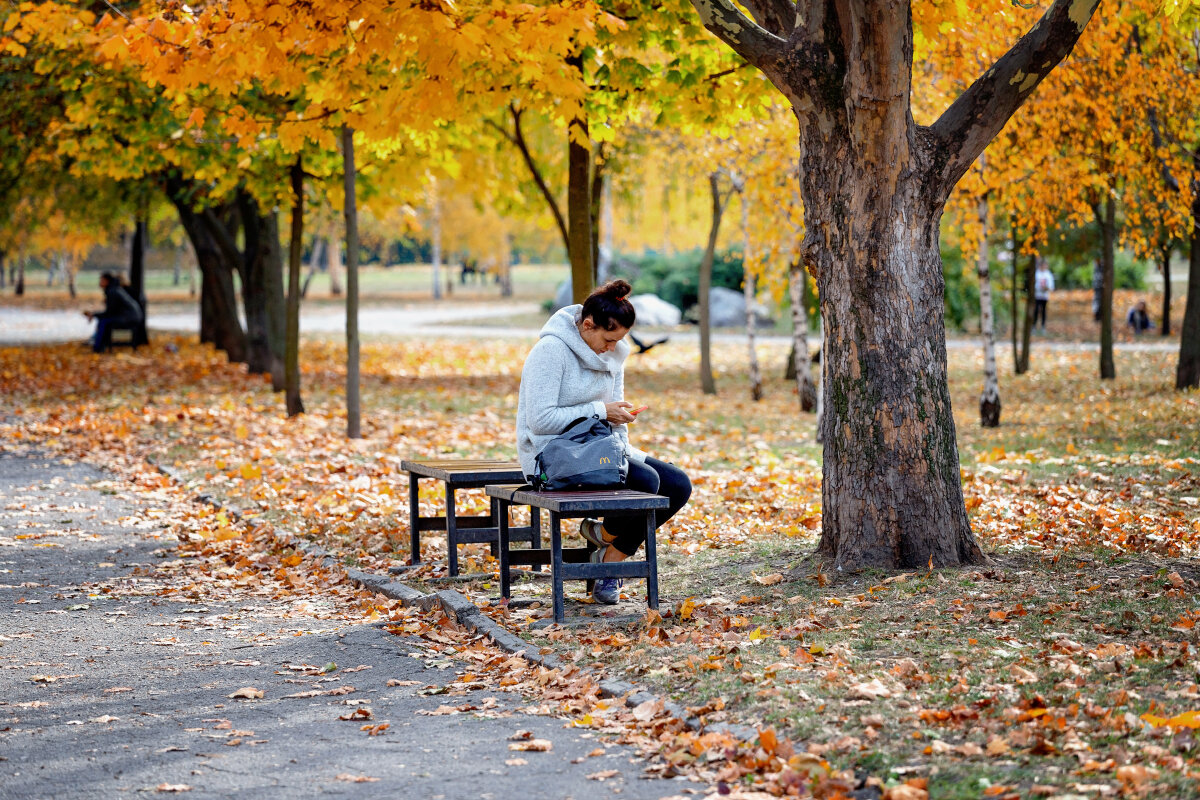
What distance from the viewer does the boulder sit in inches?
1422

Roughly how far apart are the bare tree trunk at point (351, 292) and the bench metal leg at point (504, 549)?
634 centimetres

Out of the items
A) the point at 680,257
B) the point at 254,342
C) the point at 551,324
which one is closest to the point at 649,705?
the point at 551,324

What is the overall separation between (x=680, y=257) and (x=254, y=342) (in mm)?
23360

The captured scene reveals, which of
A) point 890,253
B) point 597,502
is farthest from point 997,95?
point 597,502

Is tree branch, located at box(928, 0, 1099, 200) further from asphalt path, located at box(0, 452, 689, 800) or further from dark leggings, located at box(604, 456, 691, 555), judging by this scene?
Answer: asphalt path, located at box(0, 452, 689, 800)

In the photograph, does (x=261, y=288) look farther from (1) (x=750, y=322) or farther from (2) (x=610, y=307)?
(2) (x=610, y=307)

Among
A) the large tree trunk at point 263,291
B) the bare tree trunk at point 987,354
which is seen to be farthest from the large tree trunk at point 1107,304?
the large tree trunk at point 263,291

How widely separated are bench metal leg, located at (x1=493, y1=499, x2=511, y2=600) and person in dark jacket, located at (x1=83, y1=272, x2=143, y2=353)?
20.4 metres

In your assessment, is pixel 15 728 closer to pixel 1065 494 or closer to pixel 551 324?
pixel 551 324

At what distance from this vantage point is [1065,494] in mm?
9141

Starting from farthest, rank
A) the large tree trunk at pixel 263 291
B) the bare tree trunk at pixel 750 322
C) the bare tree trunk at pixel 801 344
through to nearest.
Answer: the large tree trunk at pixel 263 291, the bare tree trunk at pixel 750 322, the bare tree trunk at pixel 801 344

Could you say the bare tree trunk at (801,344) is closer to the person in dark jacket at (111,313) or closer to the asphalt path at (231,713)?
the asphalt path at (231,713)

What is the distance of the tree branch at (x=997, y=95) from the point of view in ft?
21.2

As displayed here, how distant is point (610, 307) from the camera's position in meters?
6.15
